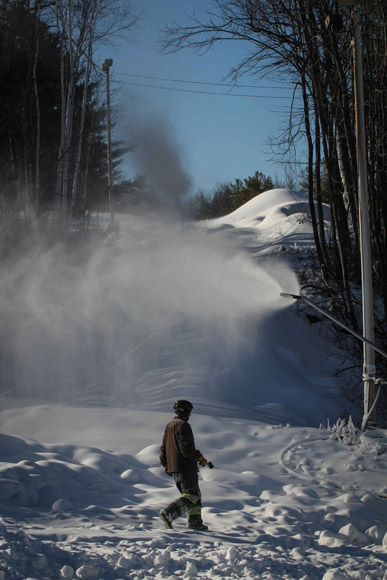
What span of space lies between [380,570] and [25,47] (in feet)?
65.4

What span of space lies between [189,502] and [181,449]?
452mm

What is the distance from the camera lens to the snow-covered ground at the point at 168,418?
409 cm

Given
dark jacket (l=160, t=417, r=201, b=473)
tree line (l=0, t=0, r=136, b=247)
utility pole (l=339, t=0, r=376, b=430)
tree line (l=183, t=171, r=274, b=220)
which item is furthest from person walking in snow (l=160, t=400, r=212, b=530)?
tree line (l=183, t=171, r=274, b=220)

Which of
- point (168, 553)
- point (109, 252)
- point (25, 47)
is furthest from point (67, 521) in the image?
point (25, 47)

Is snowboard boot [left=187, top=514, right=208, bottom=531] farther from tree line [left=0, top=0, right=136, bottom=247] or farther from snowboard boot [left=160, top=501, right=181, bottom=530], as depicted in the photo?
tree line [left=0, top=0, right=136, bottom=247]

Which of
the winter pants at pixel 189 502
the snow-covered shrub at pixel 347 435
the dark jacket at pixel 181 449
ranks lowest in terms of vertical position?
the snow-covered shrub at pixel 347 435

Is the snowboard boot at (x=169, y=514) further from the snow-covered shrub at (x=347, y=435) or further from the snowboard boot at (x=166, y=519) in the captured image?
the snow-covered shrub at (x=347, y=435)

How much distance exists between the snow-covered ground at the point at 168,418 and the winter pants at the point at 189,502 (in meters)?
0.20

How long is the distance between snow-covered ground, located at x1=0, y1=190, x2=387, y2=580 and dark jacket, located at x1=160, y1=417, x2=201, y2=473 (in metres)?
0.53

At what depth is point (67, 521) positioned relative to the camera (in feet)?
15.6

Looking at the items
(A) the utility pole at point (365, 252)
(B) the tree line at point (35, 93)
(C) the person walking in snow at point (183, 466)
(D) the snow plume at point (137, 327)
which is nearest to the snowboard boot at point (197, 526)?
(C) the person walking in snow at point (183, 466)

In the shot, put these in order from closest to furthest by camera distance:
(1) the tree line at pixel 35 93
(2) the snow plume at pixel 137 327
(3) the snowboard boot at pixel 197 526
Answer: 1. (3) the snowboard boot at pixel 197 526
2. (2) the snow plume at pixel 137 327
3. (1) the tree line at pixel 35 93

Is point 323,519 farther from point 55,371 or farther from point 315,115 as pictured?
point 315,115

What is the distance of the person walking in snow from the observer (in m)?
4.82
